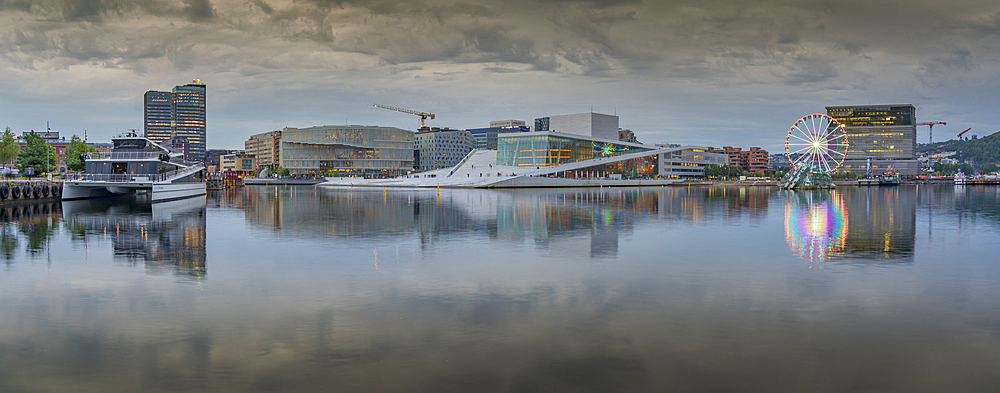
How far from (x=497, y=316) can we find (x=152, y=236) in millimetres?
21389

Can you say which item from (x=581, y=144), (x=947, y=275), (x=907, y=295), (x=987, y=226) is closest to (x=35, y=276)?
(x=907, y=295)

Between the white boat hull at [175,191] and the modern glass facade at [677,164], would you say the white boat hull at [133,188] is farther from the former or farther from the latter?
the modern glass facade at [677,164]

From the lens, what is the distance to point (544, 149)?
497 feet

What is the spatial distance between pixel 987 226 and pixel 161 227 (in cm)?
4357

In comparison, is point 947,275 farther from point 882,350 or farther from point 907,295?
point 882,350

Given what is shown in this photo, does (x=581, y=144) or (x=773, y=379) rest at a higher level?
(x=581, y=144)

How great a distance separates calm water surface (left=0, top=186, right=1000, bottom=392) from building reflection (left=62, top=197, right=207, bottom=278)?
25 cm

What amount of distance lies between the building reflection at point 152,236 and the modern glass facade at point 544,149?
4532 inches

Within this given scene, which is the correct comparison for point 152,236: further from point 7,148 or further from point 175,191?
point 7,148

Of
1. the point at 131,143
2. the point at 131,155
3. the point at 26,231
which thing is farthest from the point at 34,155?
the point at 26,231

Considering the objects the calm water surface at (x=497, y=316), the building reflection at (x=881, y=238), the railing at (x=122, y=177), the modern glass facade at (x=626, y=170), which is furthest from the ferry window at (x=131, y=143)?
the modern glass facade at (x=626, y=170)

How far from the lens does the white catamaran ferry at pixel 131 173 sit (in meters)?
57.4

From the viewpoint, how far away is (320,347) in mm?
9828

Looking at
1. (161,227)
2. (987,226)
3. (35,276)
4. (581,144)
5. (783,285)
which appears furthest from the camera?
(581,144)
